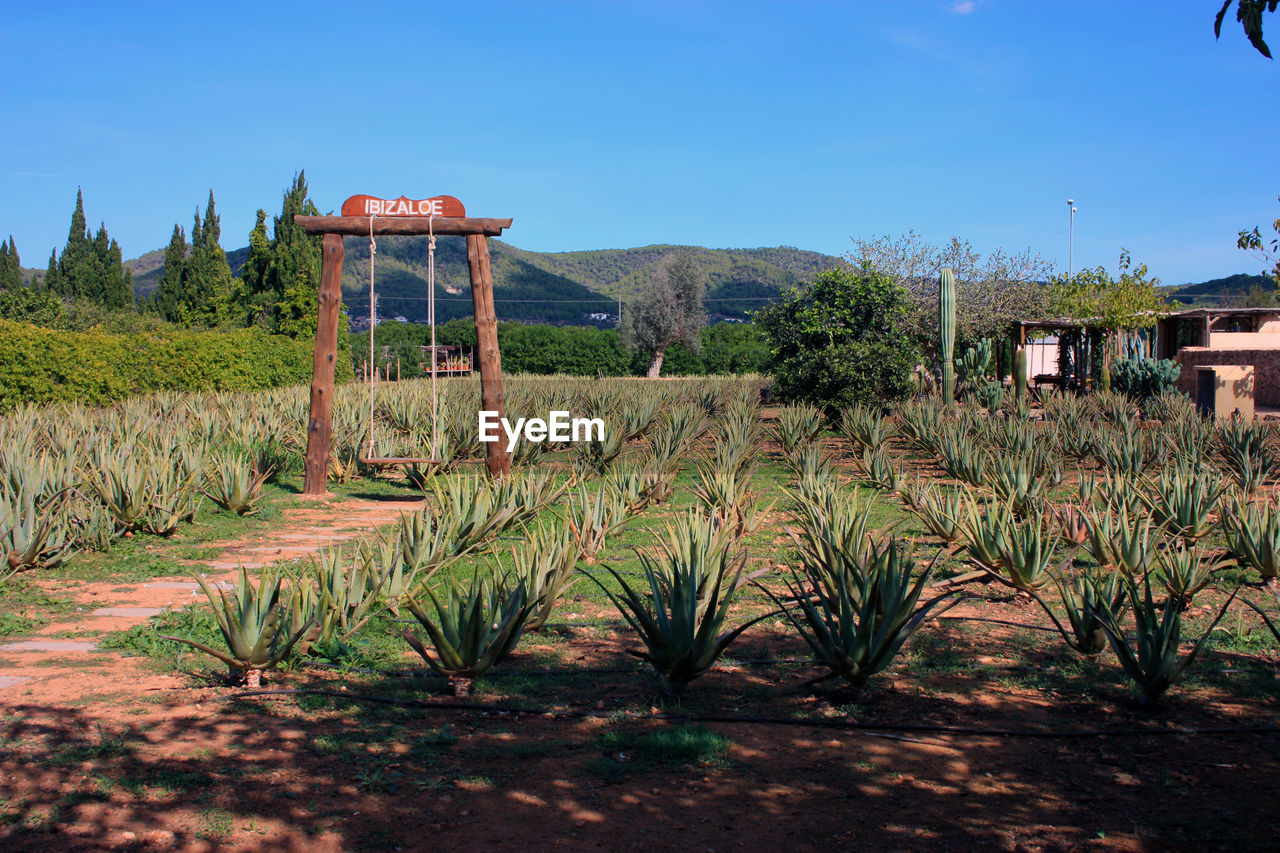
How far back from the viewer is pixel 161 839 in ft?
8.96

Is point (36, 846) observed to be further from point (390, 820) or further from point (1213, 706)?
point (1213, 706)

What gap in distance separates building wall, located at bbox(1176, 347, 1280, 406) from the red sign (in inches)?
677

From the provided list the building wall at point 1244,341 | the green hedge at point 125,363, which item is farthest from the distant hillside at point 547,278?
the green hedge at point 125,363

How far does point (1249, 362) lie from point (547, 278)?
248ft

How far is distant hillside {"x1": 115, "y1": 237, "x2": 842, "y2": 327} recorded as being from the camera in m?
81.0

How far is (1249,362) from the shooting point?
21.1m

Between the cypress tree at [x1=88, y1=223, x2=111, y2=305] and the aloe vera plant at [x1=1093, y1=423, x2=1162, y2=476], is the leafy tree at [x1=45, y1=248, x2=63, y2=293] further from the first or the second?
A: the aloe vera plant at [x1=1093, y1=423, x2=1162, y2=476]

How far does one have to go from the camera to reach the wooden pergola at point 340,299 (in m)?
9.28

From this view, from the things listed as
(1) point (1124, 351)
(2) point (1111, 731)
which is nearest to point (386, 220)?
(2) point (1111, 731)

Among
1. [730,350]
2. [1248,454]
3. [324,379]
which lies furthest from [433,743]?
[730,350]

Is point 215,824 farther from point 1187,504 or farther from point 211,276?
point 211,276

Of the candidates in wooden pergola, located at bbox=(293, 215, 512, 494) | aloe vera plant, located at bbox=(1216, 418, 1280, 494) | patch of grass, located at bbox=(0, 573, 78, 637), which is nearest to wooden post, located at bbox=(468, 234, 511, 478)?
wooden pergola, located at bbox=(293, 215, 512, 494)

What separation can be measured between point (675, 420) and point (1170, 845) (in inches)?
420

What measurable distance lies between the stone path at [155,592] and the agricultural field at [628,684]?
0.12 ft
